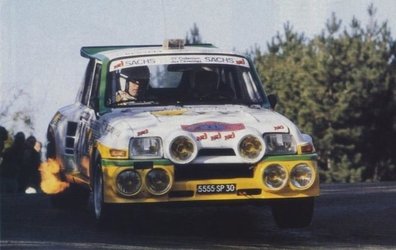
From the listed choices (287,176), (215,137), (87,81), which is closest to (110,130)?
(215,137)

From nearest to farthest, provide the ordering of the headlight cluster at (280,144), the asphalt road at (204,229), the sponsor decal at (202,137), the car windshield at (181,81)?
the asphalt road at (204,229) < the sponsor decal at (202,137) < the headlight cluster at (280,144) < the car windshield at (181,81)

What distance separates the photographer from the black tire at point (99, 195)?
35.9 ft

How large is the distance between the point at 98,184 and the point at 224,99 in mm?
1588

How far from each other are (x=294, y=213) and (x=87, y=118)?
7.87 ft

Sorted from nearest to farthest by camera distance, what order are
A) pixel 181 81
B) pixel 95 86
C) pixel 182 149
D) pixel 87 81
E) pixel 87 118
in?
1. pixel 182 149
2. pixel 181 81
3. pixel 87 118
4. pixel 95 86
5. pixel 87 81

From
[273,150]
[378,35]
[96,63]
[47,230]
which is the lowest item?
[47,230]

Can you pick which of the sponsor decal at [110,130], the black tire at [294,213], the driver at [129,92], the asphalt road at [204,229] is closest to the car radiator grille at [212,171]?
the black tire at [294,213]

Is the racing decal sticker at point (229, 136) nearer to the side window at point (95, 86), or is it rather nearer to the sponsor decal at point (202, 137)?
the sponsor decal at point (202, 137)

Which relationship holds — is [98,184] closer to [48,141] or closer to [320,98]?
[48,141]

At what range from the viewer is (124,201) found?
1057 centimetres

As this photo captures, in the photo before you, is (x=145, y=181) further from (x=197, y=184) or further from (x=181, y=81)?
(x=181, y=81)

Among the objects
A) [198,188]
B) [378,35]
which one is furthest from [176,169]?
[378,35]

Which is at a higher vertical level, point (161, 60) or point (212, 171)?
point (161, 60)

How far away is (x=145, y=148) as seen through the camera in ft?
34.7
